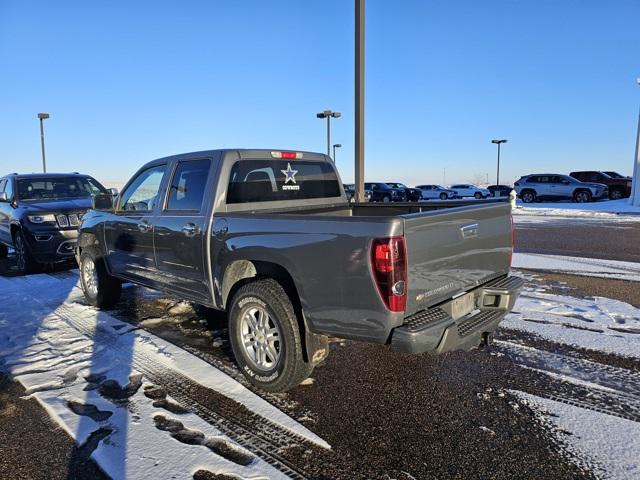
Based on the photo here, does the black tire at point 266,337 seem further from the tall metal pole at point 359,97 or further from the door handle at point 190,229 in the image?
the tall metal pole at point 359,97

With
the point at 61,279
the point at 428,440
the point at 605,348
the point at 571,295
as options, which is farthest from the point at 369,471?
the point at 61,279

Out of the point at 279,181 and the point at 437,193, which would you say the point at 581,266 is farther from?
the point at 437,193

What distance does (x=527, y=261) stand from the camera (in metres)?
9.05

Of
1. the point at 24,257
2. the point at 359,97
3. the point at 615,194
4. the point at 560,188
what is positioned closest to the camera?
the point at 24,257

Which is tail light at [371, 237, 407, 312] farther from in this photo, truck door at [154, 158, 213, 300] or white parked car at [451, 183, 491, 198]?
white parked car at [451, 183, 491, 198]

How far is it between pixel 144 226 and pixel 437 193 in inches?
1605

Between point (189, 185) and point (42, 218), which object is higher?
point (189, 185)

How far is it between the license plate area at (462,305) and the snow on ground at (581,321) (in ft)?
4.69

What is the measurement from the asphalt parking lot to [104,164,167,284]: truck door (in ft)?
2.48

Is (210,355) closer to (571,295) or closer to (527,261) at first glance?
(571,295)

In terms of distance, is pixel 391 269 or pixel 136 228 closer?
pixel 391 269

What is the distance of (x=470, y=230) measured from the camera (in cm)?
360

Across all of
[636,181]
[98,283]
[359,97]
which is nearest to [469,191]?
[636,181]

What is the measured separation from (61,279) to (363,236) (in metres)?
7.10
